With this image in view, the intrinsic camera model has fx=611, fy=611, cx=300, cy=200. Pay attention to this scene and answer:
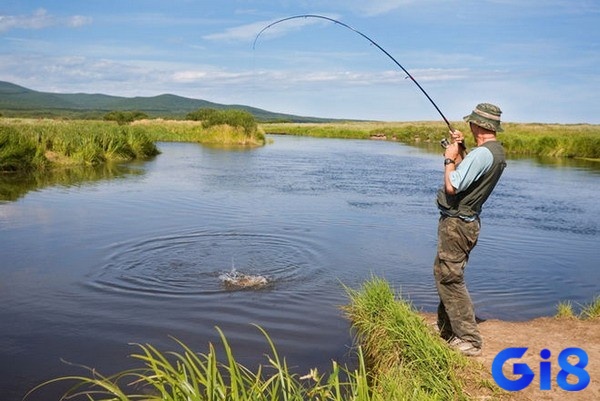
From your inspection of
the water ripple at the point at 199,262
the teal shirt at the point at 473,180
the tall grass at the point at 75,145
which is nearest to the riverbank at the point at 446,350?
the teal shirt at the point at 473,180

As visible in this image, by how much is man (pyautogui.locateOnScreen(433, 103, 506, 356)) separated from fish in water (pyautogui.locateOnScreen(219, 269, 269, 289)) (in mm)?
2963

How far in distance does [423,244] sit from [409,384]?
617cm

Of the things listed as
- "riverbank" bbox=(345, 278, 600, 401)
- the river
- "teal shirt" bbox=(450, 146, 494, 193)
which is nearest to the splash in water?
the river

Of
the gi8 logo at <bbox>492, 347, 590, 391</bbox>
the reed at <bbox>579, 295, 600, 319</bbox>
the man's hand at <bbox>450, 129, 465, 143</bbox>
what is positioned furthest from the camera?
the reed at <bbox>579, 295, 600, 319</bbox>

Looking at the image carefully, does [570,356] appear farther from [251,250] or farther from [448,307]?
[251,250]

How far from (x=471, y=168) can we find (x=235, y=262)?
453 cm

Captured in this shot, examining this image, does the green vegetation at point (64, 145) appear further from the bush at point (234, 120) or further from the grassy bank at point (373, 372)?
the grassy bank at point (373, 372)

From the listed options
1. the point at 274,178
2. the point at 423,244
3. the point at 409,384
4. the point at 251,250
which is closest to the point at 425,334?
the point at 409,384

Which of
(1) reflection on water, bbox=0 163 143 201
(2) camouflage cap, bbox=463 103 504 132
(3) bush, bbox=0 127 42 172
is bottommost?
(1) reflection on water, bbox=0 163 143 201

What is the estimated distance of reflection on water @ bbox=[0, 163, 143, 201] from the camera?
14555mm

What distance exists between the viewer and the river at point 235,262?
216 inches

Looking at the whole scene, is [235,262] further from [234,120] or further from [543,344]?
[234,120]

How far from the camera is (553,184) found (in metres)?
19.4

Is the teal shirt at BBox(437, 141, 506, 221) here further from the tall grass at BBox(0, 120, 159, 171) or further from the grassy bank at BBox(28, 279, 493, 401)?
the tall grass at BBox(0, 120, 159, 171)
